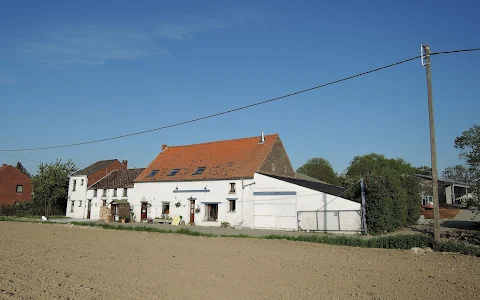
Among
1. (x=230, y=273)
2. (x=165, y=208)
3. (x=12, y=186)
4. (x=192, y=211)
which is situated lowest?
(x=230, y=273)

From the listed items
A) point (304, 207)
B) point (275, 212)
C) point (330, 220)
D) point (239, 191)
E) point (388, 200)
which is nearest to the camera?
point (388, 200)

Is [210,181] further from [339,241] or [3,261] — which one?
[3,261]

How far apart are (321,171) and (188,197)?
36.9m

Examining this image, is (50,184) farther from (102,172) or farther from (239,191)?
(239,191)

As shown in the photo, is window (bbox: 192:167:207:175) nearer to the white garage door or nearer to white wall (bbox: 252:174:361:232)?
white wall (bbox: 252:174:361:232)

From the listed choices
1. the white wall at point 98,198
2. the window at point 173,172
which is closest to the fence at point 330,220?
the window at point 173,172

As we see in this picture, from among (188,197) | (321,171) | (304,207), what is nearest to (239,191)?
(188,197)

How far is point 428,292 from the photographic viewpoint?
29.1ft

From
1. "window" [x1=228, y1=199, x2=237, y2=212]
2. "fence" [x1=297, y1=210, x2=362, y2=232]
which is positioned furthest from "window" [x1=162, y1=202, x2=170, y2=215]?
"fence" [x1=297, y1=210, x2=362, y2=232]

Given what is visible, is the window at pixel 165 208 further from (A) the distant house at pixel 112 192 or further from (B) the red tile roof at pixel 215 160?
(A) the distant house at pixel 112 192

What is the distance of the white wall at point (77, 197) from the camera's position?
47875 millimetres

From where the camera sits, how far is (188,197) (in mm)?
36281

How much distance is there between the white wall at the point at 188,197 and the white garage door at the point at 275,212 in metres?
1.79

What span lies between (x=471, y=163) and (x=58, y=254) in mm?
21564
